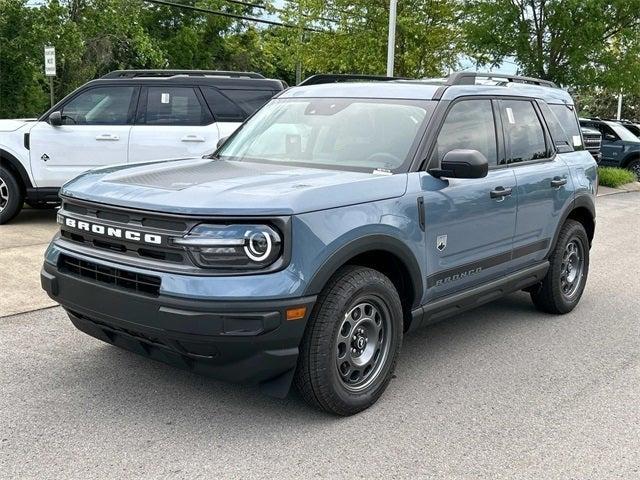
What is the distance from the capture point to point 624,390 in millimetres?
4414

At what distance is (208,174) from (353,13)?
641 inches

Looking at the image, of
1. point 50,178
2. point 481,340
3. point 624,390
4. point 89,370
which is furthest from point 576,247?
point 50,178

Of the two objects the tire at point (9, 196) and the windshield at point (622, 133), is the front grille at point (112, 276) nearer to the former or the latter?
the tire at point (9, 196)

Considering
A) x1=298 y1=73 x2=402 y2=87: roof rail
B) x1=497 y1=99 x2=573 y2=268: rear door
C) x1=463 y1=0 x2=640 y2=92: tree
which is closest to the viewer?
x1=497 y1=99 x2=573 y2=268: rear door

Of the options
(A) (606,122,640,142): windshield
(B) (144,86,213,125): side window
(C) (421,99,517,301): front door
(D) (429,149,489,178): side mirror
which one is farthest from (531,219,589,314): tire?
(A) (606,122,640,142): windshield

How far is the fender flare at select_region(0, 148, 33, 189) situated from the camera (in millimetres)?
8992

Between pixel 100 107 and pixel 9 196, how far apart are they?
5.37ft

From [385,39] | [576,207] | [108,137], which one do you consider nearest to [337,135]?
[576,207]

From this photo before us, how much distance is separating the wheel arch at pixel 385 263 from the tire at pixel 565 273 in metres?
2.04

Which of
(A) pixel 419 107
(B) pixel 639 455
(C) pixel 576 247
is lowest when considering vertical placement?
(B) pixel 639 455

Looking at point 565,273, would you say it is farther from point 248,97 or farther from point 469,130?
point 248,97

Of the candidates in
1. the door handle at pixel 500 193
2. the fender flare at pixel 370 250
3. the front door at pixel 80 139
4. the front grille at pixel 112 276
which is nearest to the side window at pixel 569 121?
the door handle at pixel 500 193

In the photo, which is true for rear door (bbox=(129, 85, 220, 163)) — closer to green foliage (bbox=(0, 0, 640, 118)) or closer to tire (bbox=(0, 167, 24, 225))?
tire (bbox=(0, 167, 24, 225))

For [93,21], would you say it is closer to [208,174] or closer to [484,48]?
[484,48]
